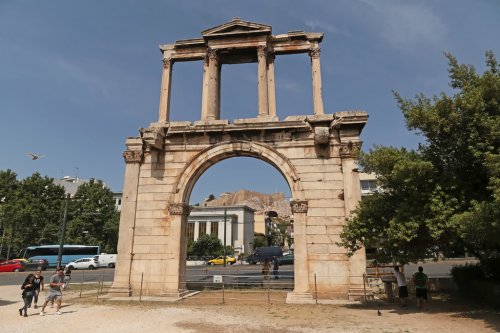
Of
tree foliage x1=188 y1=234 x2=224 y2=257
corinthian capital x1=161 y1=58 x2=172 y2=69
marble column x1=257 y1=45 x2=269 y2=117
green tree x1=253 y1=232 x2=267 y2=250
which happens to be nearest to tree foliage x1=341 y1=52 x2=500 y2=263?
marble column x1=257 y1=45 x2=269 y2=117

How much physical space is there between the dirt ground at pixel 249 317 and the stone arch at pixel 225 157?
4990mm

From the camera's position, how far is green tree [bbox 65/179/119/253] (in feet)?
178

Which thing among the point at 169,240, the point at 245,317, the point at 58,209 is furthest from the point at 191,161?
the point at 58,209

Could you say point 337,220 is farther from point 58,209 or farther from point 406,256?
point 58,209

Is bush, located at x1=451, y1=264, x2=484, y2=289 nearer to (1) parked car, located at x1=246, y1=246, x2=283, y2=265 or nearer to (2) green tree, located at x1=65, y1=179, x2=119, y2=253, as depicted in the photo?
(1) parked car, located at x1=246, y1=246, x2=283, y2=265

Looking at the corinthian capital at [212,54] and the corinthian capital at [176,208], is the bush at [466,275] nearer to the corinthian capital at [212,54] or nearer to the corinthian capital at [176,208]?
the corinthian capital at [176,208]

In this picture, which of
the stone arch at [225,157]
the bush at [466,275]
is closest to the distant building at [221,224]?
the stone arch at [225,157]

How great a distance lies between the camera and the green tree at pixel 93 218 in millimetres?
54406

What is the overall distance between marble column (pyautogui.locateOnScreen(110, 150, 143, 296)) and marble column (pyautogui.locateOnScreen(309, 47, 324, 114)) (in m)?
8.70

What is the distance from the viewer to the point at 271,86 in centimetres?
1788

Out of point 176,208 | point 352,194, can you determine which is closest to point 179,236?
point 176,208

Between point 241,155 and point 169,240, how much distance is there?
510 cm

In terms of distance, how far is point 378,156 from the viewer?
38.3 feet

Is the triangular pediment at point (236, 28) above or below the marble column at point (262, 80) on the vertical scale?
above
